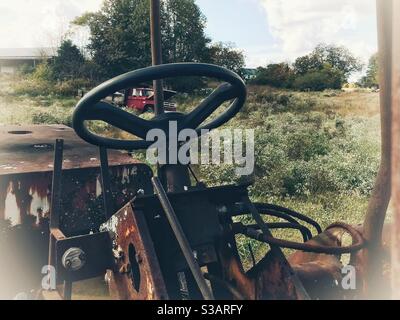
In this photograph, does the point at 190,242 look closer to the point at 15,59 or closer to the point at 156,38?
the point at 156,38

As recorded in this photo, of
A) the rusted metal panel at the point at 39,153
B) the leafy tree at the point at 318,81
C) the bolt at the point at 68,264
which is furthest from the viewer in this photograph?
the leafy tree at the point at 318,81

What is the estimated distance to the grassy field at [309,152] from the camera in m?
6.29

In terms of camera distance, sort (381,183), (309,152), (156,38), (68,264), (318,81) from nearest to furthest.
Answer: (381,183)
(68,264)
(156,38)
(309,152)
(318,81)

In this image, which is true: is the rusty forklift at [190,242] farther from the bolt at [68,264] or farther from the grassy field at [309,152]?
the grassy field at [309,152]

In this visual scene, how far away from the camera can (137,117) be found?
5.80ft

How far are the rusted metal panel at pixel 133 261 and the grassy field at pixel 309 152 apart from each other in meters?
0.70

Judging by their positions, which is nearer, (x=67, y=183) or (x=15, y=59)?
(x=67, y=183)

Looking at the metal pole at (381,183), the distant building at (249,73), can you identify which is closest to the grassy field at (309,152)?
the metal pole at (381,183)

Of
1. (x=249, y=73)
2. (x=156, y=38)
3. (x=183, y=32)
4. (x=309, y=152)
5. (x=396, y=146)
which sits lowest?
(x=309, y=152)

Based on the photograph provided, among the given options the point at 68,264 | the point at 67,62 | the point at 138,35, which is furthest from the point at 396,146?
the point at 67,62

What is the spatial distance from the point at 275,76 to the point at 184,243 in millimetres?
19936

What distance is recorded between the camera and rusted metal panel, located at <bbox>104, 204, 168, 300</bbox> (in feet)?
4.76

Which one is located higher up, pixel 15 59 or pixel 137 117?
pixel 15 59

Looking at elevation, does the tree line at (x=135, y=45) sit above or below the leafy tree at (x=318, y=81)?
above
